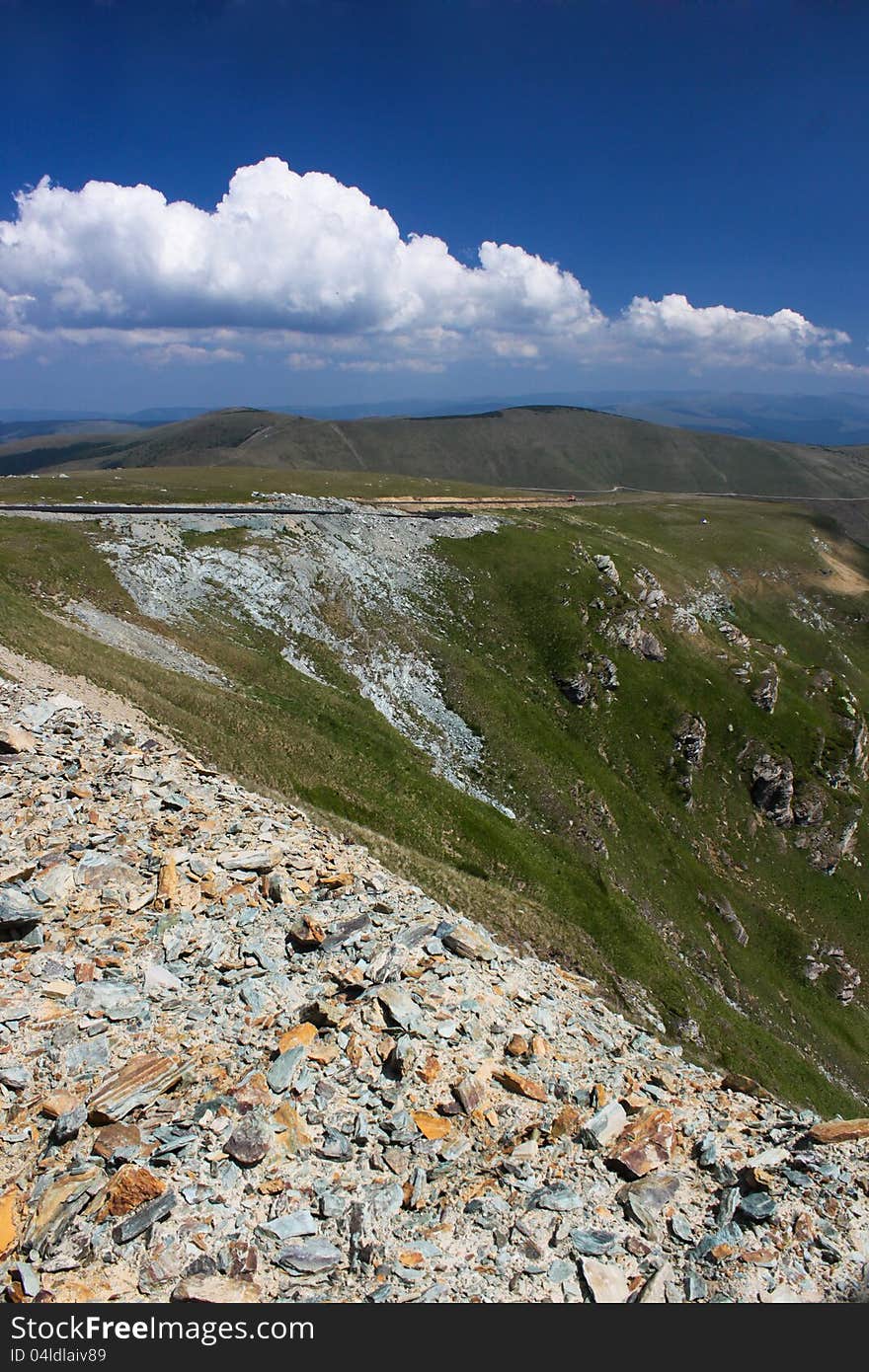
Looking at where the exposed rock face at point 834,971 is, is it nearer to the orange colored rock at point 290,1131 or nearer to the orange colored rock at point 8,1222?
the orange colored rock at point 290,1131

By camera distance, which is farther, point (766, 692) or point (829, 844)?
point (766, 692)

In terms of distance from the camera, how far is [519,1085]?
13.9 m

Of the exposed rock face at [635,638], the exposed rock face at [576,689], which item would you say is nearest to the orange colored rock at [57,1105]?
the exposed rock face at [576,689]

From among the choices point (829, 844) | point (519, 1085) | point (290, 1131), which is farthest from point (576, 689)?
point (290, 1131)

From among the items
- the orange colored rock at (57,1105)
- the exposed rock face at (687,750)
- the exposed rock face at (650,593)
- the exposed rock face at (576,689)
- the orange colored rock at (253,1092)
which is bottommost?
the exposed rock face at (687,750)

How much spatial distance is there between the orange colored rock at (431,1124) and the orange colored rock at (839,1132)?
25.9ft

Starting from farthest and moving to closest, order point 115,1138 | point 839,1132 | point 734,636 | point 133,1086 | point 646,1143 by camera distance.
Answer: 1. point 734,636
2. point 839,1132
3. point 646,1143
4. point 133,1086
5. point 115,1138

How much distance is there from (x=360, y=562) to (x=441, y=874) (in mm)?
50283

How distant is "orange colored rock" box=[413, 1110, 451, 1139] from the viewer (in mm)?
12445

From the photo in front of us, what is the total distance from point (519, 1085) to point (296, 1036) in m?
4.85

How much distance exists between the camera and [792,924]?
67.8 m

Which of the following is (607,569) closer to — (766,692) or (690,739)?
(766,692)

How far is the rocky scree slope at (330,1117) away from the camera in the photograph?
1002 centimetres
